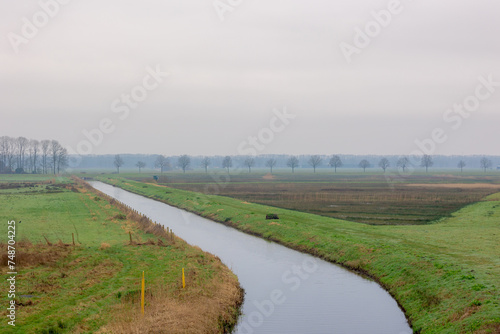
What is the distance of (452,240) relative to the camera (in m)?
32.6

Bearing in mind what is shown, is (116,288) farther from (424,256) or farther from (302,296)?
(424,256)

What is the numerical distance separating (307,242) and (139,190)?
74417mm

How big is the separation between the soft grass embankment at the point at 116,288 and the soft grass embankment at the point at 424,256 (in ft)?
30.2

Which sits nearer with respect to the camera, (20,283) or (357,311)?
(20,283)

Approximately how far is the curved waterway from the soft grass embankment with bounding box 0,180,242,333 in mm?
1458

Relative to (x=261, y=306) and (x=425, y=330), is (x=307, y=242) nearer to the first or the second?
(x=261, y=306)

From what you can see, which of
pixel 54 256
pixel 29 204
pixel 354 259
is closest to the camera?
pixel 54 256

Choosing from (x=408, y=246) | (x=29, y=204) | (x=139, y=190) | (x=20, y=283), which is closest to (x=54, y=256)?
(x=20, y=283)

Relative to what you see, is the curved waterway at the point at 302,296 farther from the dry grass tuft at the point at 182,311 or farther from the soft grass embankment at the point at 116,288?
the soft grass embankment at the point at 116,288
